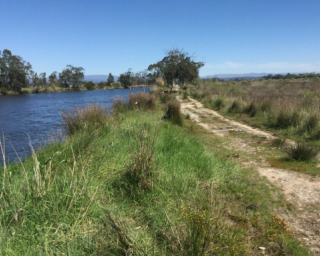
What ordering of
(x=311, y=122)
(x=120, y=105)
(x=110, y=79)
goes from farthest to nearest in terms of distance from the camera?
(x=110, y=79), (x=120, y=105), (x=311, y=122)

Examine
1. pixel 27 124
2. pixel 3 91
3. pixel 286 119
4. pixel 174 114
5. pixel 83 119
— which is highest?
pixel 3 91

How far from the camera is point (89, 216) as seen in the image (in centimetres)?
227

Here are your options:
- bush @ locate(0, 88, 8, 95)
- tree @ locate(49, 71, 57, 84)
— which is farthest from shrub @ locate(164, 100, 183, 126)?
tree @ locate(49, 71, 57, 84)

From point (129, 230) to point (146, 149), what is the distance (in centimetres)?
138

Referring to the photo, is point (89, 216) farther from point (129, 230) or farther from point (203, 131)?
point (203, 131)

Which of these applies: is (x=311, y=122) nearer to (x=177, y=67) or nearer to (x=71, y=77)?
(x=177, y=67)

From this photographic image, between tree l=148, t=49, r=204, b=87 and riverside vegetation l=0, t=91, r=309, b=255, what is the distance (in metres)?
22.8

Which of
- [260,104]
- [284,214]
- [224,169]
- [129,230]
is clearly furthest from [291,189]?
[260,104]

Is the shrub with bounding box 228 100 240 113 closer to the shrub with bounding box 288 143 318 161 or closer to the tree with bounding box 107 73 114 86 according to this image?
the shrub with bounding box 288 143 318 161

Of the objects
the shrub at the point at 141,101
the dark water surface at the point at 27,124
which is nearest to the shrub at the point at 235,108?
the shrub at the point at 141,101

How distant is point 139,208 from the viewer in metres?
2.70

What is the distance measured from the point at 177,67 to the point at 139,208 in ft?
98.8

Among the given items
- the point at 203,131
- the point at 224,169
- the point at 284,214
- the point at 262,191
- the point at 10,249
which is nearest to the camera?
the point at 10,249

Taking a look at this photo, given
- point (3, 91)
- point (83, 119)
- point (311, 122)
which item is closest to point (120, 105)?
point (83, 119)
